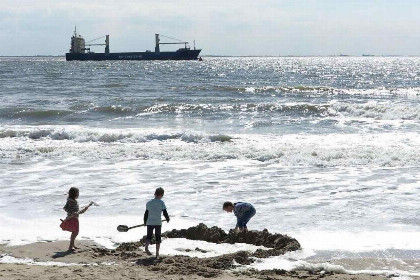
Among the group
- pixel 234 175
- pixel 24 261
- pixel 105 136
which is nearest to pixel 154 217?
pixel 24 261

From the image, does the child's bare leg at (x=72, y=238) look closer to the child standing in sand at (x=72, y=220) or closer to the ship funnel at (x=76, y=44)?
the child standing in sand at (x=72, y=220)

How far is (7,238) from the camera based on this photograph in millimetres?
8852

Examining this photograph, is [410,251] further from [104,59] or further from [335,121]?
[104,59]

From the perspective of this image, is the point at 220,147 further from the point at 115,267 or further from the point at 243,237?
the point at 115,267

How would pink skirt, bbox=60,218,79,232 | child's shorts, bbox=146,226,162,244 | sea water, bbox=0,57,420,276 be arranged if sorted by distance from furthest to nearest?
1. sea water, bbox=0,57,420,276
2. pink skirt, bbox=60,218,79,232
3. child's shorts, bbox=146,226,162,244

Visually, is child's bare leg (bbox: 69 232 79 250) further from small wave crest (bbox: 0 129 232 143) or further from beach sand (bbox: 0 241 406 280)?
small wave crest (bbox: 0 129 232 143)

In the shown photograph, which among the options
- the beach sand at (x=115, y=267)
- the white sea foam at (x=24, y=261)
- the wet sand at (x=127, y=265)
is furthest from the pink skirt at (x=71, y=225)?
the white sea foam at (x=24, y=261)

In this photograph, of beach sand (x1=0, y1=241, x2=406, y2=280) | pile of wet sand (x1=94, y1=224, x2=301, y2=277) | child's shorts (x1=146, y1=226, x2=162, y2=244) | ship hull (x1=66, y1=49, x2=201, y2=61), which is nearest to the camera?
beach sand (x1=0, y1=241, x2=406, y2=280)

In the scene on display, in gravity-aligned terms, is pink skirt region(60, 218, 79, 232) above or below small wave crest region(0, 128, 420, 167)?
above

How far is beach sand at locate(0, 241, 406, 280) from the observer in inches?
278

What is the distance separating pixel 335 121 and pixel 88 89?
82.9 ft

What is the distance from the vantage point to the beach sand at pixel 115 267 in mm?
7055

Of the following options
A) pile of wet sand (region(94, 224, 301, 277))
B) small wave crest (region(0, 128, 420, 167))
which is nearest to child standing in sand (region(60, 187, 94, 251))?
pile of wet sand (region(94, 224, 301, 277))

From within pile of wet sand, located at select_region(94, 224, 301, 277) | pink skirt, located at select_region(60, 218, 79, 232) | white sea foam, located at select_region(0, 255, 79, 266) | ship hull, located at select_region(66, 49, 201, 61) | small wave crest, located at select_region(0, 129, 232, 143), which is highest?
ship hull, located at select_region(66, 49, 201, 61)
